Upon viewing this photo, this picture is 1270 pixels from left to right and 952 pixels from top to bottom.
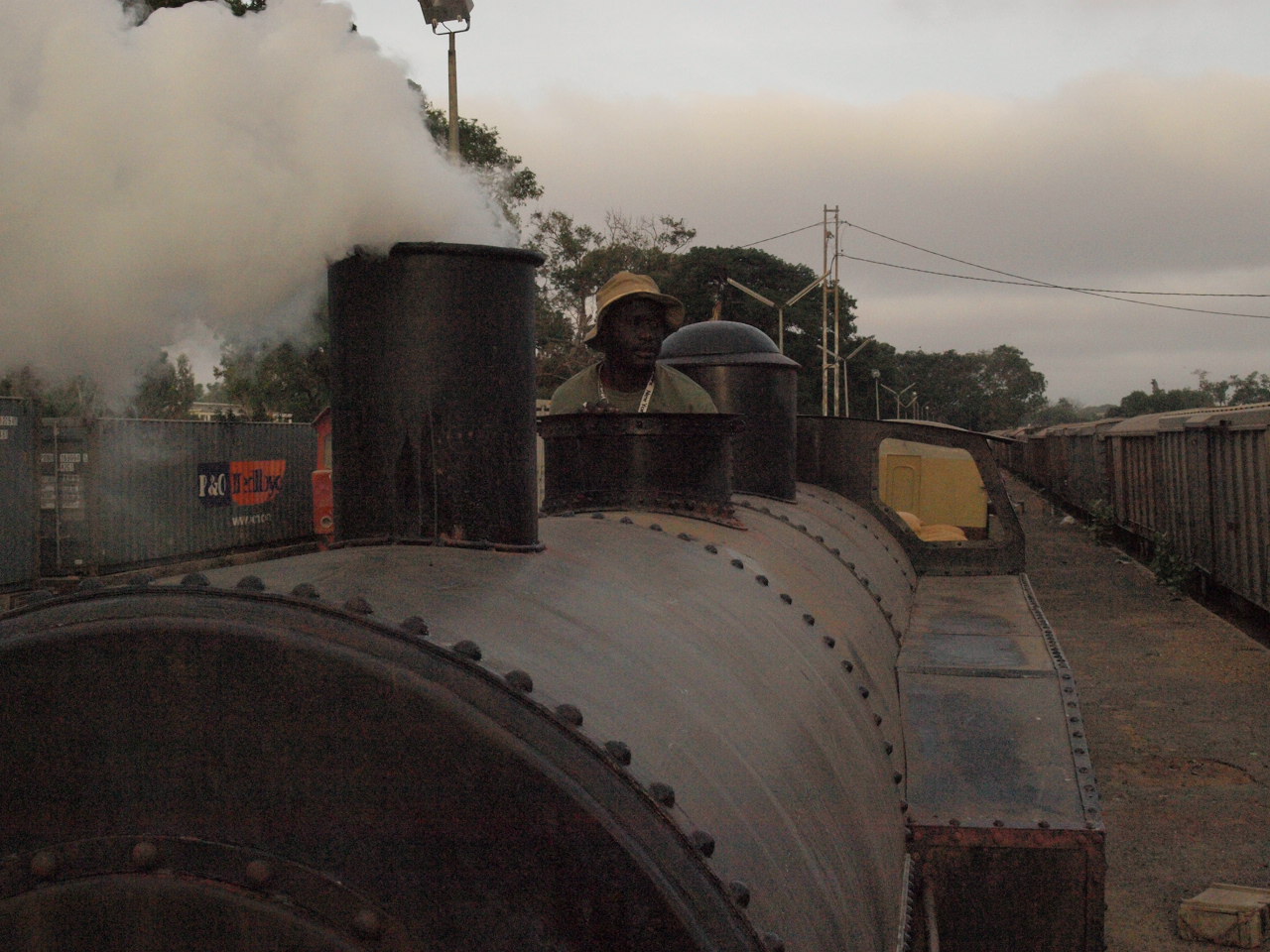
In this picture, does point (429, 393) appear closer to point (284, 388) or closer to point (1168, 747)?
point (1168, 747)

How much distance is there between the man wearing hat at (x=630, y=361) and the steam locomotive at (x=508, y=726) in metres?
0.73

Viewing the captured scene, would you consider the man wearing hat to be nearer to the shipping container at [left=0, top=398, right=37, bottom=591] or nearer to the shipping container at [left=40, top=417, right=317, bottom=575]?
the shipping container at [left=40, top=417, right=317, bottom=575]

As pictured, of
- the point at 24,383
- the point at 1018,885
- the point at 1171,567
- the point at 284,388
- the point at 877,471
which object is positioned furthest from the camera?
the point at 284,388

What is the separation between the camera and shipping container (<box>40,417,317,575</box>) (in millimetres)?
17406

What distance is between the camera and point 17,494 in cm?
1642

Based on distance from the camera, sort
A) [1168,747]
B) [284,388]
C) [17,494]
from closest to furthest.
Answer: [1168,747]
[17,494]
[284,388]

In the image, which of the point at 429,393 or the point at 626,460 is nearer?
the point at 429,393

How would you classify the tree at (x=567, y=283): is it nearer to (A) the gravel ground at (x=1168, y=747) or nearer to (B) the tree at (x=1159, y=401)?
(A) the gravel ground at (x=1168, y=747)

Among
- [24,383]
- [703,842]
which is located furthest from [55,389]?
[703,842]

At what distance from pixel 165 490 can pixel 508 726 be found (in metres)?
→ 19.9

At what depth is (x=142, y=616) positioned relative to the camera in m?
1.53

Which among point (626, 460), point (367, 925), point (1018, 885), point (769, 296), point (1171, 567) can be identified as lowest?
point (1171, 567)

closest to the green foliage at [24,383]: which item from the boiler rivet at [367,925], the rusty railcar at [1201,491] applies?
the boiler rivet at [367,925]

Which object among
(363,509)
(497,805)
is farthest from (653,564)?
(497,805)
